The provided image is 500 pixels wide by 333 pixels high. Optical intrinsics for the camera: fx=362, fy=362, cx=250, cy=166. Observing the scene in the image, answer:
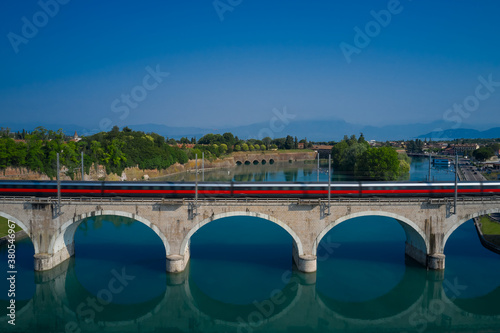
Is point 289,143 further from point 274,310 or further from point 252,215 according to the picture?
point 274,310

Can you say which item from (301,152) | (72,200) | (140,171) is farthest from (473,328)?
(301,152)

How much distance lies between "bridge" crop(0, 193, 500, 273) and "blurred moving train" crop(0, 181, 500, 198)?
90.3 inches

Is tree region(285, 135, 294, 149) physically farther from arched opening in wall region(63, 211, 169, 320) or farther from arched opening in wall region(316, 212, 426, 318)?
arched opening in wall region(63, 211, 169, 320)

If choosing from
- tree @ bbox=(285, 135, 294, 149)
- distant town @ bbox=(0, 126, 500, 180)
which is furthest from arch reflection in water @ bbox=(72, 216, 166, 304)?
tree @ bbox=(285, 135, 294, 149)

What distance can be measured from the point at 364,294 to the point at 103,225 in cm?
2940

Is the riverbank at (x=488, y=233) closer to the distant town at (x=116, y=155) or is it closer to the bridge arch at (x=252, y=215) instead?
the distant town at (x=116, y=155)

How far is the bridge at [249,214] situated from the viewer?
944 inches

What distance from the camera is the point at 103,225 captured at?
40.7 m

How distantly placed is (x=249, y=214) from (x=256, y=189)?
3126mm

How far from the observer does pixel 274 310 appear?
894 inches

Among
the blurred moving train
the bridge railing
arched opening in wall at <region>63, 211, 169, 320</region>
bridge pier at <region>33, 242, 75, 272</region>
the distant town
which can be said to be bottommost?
arched opening in wall at <region>63, 211, 169, 320</region>

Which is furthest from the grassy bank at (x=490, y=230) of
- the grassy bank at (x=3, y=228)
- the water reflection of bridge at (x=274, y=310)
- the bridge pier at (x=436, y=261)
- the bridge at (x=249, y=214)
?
the grassy bank at (x=3, y=228)

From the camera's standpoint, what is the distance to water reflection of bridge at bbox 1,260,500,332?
20984 millimetres

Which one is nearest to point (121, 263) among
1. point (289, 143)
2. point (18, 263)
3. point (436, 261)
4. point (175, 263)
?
point (175, 263)
